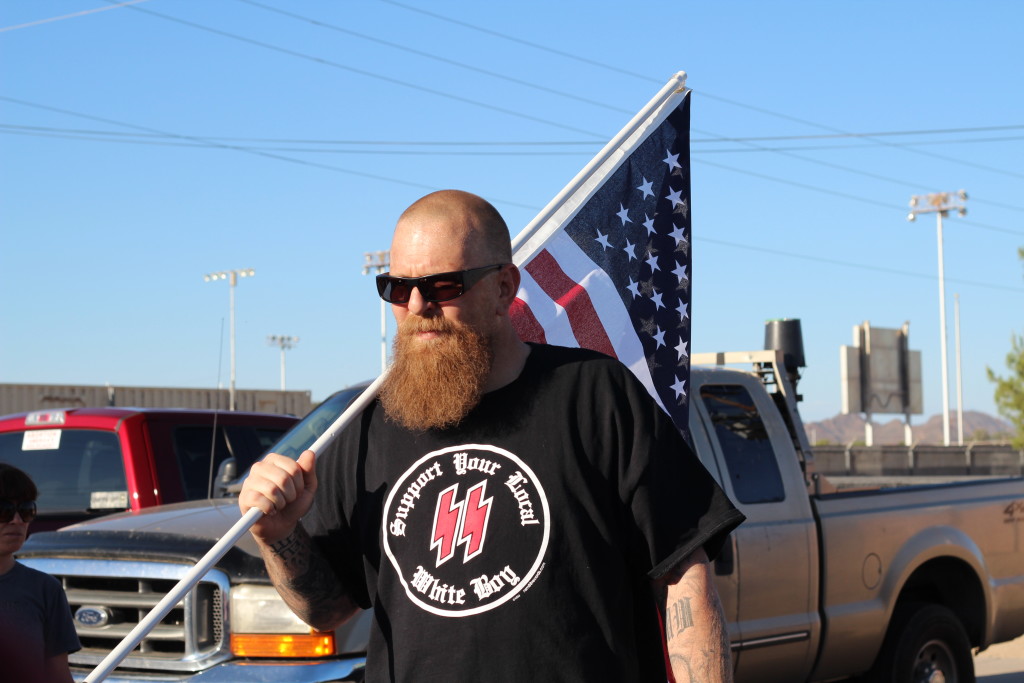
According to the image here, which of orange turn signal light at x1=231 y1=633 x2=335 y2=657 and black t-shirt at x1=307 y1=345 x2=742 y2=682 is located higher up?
black t-shirt at x1=307 y1=345 x2=742 y2=682

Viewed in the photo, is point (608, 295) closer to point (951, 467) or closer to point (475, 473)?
point (475, 473)

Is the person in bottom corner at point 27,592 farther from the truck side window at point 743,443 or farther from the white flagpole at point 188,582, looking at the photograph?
the truck side window at point 743,443

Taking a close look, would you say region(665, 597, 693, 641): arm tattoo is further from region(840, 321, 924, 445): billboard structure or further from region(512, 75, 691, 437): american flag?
region(840, 321, 924, 445): billboard structure

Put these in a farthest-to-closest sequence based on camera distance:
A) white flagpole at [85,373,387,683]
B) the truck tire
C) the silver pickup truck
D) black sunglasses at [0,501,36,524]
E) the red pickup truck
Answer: the red pickup truck < the truck tire < the silver pickup truck < black sunglasses at [0,501,36,524] < white flagpole at [85,373,387,683]

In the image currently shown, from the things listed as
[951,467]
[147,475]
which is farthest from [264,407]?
[147,475]

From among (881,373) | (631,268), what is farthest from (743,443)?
(881,373)

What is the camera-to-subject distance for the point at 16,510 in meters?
4.18

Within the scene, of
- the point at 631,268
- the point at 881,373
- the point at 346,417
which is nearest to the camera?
the point at 346,417

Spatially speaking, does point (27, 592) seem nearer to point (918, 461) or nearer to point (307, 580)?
point (307, 580)

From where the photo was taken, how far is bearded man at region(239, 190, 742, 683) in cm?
266

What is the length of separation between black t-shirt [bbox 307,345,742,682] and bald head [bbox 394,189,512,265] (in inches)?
11.2

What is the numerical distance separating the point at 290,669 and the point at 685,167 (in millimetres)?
2334

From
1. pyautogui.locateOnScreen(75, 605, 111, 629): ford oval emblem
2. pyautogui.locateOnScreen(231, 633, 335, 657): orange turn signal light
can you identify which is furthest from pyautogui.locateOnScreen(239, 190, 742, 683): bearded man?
pyautogui.locateOnScreen(75, 605, 111, 629): ford oval emblem

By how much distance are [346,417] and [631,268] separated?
62.1 inches
